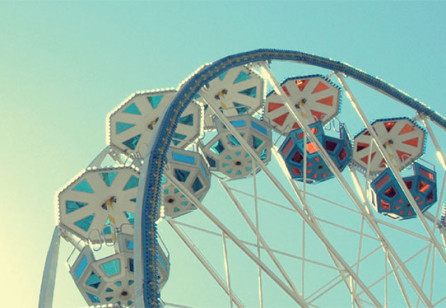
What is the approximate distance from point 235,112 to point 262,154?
171cm

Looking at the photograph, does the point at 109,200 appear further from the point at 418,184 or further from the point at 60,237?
the point at 418,184

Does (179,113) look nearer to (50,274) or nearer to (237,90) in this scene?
(50,274)

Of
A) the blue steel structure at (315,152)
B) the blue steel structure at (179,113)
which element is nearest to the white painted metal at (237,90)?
the blue steel structure at (315,152)

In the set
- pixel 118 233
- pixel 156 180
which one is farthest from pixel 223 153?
pixel 156 180

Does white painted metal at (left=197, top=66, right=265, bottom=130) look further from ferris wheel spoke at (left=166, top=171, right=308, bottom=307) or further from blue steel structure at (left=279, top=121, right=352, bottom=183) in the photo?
ferris wheel spoke at (left=166, top=171, right=308, bottom=307)

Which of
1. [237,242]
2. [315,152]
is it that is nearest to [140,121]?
[315,152]

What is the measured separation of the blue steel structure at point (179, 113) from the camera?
11188 millimetres

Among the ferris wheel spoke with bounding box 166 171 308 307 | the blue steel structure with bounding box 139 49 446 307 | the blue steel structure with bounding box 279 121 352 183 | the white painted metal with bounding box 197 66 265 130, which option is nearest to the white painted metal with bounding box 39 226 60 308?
the ferris wheel spoke with bounding box 166 171 308 307

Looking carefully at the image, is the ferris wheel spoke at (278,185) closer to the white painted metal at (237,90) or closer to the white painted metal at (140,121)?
the white painted metal at (140,121)

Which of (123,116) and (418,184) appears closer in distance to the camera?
(123,116)

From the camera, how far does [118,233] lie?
16656 mm

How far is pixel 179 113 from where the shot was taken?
1378 centimetres

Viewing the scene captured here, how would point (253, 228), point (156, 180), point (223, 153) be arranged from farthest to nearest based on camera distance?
1. point (223, 153)
2. point (253, 228)
3. point (156, 180)

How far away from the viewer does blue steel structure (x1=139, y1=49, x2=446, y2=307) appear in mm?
11188
